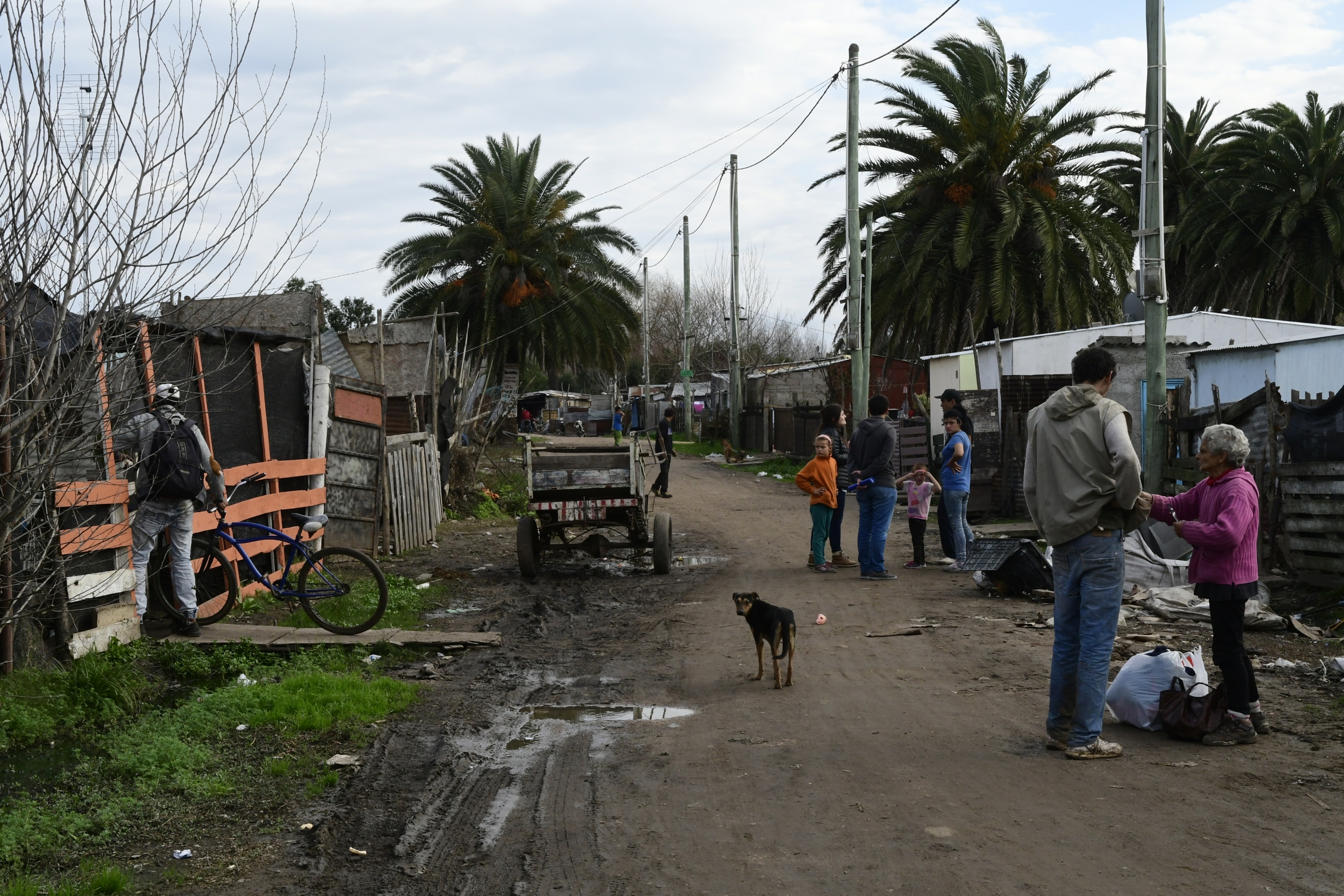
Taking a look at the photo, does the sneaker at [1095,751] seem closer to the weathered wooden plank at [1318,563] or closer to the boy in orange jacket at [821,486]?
the weathered wooden plank at [1318,563]

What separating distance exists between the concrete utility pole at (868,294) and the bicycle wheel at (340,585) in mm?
15100

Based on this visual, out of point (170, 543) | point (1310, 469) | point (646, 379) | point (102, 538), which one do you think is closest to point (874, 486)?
point (1310, 469)

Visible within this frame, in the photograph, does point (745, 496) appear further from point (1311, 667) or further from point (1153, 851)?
point (1153, 851)

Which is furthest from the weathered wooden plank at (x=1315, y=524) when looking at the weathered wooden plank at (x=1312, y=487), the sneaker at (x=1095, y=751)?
the sneaker at (x=1095, y=751)

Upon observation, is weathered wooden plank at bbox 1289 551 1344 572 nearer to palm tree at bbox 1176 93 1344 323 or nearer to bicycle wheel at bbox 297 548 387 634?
bicycle wheel at bbox 297 548 387 634

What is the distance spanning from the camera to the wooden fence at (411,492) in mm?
13992

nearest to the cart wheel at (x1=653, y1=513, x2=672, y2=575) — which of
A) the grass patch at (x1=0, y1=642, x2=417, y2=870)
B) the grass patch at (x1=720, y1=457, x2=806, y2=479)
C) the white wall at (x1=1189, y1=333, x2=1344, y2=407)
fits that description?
the grass patch at (x1=0, y1=642, x2=417, y2=870)

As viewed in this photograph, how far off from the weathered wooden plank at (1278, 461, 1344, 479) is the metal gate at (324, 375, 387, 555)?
9.46 m

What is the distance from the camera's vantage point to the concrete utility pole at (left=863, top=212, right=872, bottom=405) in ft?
80.4

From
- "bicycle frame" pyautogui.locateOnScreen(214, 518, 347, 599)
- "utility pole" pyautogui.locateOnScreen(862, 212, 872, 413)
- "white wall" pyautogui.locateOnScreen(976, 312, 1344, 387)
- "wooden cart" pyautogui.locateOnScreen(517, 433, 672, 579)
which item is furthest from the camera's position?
"utility pole" pyautogui.locateOnScreen(862, 212, 872, 413)

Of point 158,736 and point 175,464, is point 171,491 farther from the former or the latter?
point 158,736

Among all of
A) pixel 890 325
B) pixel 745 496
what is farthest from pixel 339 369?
pixel 890 325

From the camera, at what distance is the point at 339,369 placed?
2012 centimetres

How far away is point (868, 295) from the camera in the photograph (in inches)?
1042
